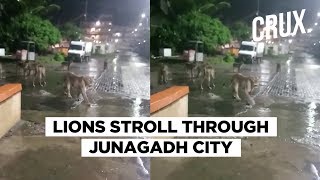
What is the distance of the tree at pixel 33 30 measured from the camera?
284 centimetres

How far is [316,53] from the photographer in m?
2.78

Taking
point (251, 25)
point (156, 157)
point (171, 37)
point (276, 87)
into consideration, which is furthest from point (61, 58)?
point (276, 87)

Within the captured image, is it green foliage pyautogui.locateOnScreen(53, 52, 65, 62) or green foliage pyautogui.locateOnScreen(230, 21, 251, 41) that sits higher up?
green foliage pyautogui.locateOnScreen(230, 21, 251, 41)

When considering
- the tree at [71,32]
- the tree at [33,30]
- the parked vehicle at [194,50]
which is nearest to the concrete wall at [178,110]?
the parked vehicle at [194,50]

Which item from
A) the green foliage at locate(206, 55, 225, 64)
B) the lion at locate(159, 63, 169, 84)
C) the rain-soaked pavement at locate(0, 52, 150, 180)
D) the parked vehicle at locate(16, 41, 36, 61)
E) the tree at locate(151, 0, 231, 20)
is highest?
the tree at locate(151, 0, 231, 20)

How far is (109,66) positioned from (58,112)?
0.48 metres

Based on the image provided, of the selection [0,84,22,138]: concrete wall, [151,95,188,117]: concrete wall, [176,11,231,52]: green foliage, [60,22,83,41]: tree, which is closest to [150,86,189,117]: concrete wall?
[151,95,188,117]: concrete wall

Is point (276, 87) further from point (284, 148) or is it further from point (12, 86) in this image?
point (12, 86)

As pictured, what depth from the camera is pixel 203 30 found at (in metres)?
2.85

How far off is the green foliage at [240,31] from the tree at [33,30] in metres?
1.21

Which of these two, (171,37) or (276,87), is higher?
(171,37)

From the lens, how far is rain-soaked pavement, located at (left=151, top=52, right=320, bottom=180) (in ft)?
9.22

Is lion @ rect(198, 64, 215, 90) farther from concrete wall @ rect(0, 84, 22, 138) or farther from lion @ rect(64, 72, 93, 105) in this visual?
concrete wall @ rect(0, 84, 22, 138)

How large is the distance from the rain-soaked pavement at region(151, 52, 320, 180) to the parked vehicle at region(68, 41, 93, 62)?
47cm
